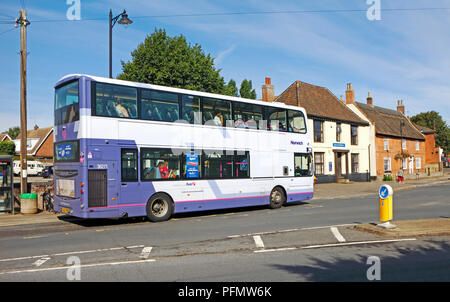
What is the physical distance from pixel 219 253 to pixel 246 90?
5687 centimetres

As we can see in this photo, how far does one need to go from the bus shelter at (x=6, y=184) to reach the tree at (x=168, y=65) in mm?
14796

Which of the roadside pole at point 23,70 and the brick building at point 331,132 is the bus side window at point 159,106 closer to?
the roadside pole at point 23,70

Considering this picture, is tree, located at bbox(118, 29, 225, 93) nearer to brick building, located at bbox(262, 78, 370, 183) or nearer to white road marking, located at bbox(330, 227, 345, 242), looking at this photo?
brick building, located at bbox(262, 78, 370, 183)

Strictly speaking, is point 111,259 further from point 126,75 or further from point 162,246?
point 126,75

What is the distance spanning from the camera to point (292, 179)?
55.3 feet

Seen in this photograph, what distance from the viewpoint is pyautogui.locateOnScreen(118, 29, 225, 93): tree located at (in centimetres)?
2850

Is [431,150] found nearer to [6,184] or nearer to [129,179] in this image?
[129,179]

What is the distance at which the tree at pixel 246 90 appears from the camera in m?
62.7

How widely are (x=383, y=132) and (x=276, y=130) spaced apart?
2703cm

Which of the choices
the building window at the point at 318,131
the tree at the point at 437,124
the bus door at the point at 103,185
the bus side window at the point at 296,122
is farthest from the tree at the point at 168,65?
the tree at the point at 437,124

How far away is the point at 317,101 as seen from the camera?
3381 centimetres

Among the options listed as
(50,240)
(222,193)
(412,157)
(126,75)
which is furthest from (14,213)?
(412,157)

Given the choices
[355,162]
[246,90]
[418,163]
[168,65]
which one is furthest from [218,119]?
[246,90]

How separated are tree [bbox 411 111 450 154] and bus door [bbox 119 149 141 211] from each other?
80005mm
